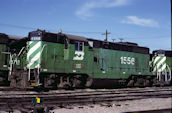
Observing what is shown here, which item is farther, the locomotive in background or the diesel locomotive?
the diesel locomotive

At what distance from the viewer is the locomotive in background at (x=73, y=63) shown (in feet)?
38.3

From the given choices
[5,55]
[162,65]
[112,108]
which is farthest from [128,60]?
[112,108]

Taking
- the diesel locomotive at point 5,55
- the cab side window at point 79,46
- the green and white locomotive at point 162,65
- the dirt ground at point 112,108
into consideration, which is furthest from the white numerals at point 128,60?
the dirt ground at point 112,108

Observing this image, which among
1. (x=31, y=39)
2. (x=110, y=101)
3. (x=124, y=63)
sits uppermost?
(x=31, y=39)

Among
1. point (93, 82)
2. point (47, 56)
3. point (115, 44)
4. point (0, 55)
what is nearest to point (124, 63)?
point (115, 44)

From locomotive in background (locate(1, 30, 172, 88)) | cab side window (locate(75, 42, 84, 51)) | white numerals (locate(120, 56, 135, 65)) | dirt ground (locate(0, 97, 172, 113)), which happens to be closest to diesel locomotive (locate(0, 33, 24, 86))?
locomotive in background (locate(1, 30, 172, 88))

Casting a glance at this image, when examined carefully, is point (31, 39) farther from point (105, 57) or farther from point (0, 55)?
point (105, 57)

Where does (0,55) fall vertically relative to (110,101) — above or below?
above

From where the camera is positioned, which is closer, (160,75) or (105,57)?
(105,57)

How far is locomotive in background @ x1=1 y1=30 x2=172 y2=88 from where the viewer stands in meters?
11.7

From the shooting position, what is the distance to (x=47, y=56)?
469 inches

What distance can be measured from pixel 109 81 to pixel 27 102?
782 cm

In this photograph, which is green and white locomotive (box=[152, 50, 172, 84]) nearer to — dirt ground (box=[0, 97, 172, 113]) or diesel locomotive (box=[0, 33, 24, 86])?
dirt ground (box=[0, 97, 172, 113])

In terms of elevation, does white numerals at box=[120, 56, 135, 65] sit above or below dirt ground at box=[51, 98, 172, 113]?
above
